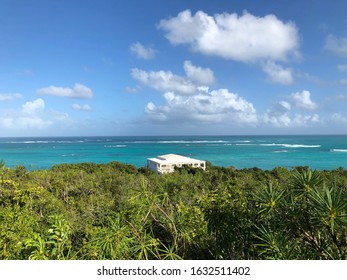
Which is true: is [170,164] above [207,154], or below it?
above

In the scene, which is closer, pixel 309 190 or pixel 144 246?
pixel 309 190

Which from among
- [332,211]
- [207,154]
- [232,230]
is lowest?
[207,154]

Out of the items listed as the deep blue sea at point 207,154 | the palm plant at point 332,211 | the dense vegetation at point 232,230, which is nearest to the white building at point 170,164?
the deep blue sea at point 207,154

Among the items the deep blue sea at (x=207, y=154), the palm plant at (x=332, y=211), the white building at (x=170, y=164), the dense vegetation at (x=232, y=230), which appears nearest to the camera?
the palm plant at (x=332, y=211)

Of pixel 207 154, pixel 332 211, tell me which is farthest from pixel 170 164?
pixel 207 154

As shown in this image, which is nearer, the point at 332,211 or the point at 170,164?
the point at 332,211

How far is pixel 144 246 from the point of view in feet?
9.13

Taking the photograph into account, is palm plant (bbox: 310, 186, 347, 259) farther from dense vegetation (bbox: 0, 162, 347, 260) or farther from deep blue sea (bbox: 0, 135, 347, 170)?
deep blue sea (bbox: 0, 135, 347, 170)

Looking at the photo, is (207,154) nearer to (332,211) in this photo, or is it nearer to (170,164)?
(170,164)

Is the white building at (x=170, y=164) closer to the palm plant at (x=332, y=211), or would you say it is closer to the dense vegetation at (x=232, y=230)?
the dense vegetation at (x=232, y=230)

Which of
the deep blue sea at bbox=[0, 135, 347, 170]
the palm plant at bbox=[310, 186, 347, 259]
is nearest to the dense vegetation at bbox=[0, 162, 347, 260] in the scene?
the palm plant at bbox=[310, 186, 347, 259]

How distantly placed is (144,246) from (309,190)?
1.63 metres
